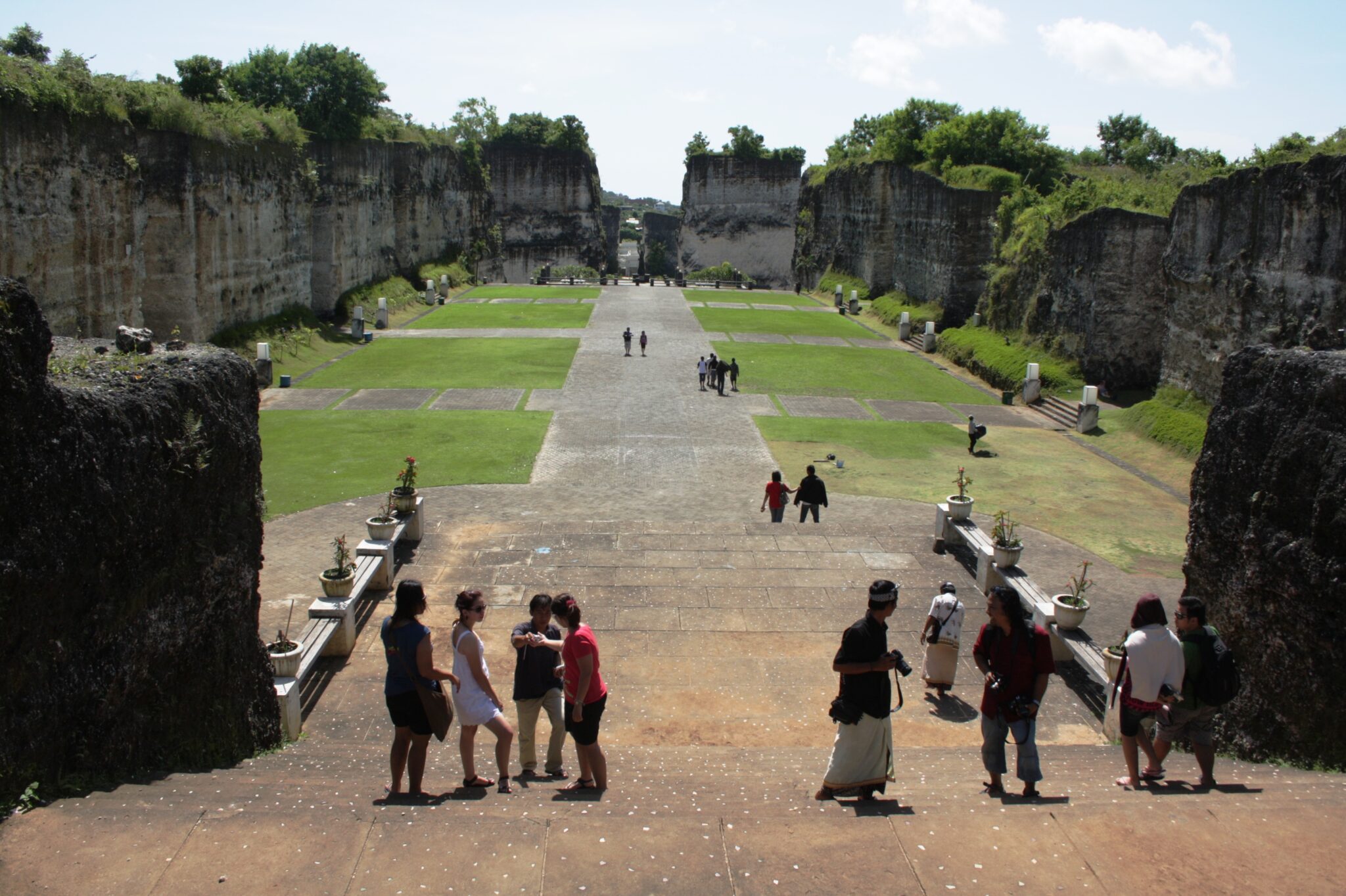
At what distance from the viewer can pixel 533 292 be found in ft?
163

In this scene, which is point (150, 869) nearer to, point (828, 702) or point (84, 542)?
point (84, 542)

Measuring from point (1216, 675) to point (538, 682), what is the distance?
14.5 ft

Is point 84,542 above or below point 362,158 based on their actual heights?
below

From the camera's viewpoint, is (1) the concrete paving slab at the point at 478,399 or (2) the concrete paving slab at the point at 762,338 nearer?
(1) the concrete paving slab at the point at 478,399

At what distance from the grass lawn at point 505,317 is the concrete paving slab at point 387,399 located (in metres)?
11.6

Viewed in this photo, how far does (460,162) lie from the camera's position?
54219 millimetres

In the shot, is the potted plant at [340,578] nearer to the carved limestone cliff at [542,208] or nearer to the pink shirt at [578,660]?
the pink shirt at [578,660]

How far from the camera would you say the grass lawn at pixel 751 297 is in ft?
162

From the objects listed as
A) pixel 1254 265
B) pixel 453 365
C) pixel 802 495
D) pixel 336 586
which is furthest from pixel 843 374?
pixel 336 586

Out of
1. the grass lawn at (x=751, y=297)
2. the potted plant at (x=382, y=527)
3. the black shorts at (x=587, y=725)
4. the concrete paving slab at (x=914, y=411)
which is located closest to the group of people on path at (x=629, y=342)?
the concrete paving slab at (x=914, y=411)

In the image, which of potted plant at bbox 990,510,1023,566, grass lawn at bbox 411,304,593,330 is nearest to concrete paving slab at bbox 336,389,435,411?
grass lawn at bbox 411,304,593,330

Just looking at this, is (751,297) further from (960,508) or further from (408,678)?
(408,678)

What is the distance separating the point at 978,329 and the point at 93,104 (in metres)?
26.5

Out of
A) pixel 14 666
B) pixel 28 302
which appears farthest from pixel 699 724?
pixel 28 302
